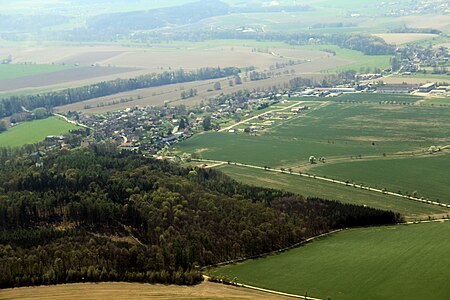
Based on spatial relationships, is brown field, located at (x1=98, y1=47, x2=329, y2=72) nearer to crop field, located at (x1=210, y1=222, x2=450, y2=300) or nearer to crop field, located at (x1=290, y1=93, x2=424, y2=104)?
crop field, located at (x1=290, y1=93, x2=424, y2=104)

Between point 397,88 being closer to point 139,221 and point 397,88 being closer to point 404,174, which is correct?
point 404,174

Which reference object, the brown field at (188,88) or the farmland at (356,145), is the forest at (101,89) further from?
the farmland at (356,145)

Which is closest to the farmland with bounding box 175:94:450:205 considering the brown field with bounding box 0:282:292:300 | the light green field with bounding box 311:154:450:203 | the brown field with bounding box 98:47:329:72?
the light green field with bounding box 311:154:450:203

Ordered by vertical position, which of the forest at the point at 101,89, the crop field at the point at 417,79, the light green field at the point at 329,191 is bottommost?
the light green field at the point at 329,191

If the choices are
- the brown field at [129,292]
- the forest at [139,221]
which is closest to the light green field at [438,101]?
the forest at [139,221]

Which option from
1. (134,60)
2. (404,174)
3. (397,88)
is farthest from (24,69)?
(404,174)

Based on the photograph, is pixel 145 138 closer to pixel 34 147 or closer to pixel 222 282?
pixel 34 147

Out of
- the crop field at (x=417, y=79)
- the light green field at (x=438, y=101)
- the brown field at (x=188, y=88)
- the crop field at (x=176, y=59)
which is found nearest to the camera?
the light green field at (x=438, y=101)
